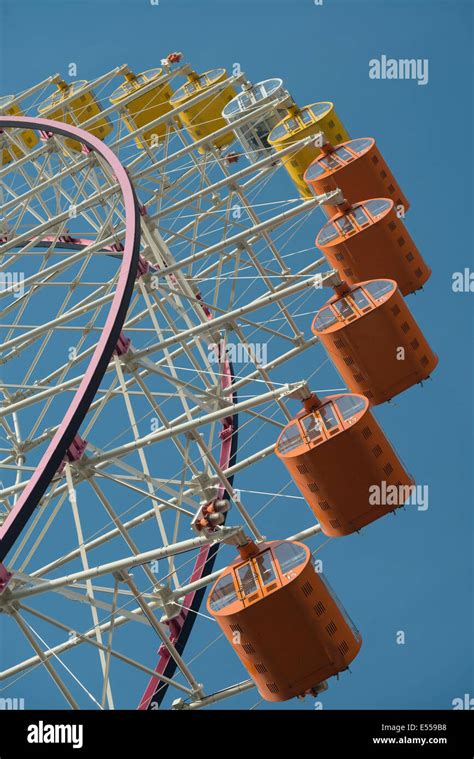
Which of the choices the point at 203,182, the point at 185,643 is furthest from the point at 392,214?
the point at 185,643

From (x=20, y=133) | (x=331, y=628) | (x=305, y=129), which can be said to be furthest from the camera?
(x=20, y=133)

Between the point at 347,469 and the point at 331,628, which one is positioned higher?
the point at 347,469

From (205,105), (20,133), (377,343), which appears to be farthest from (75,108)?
(377,343)

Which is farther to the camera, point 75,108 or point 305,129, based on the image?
point 75,108

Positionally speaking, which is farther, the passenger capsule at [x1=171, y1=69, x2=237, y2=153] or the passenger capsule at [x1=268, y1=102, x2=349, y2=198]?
the passenger capsule at [x1=171, y1=69, x2=237, y2=153]

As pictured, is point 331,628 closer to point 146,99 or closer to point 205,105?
point 205,105

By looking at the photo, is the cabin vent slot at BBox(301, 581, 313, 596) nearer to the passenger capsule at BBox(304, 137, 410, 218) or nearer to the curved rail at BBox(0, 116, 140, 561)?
the curved rail at BBox(0, 116, 140, 561)

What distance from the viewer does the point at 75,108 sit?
152 feet

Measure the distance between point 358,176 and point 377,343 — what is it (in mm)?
8779

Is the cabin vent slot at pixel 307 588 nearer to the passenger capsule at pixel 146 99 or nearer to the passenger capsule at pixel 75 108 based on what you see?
the passenger capsule at pixel 146 99

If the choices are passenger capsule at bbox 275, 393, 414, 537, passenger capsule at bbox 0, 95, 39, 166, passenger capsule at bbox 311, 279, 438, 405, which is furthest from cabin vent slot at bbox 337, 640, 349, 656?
passenger capsule at bbox 0, 95, 39, 166

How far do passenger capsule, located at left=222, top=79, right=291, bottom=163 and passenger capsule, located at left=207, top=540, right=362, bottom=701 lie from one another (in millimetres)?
18362

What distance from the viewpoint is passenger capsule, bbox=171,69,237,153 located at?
4262 centimetres
